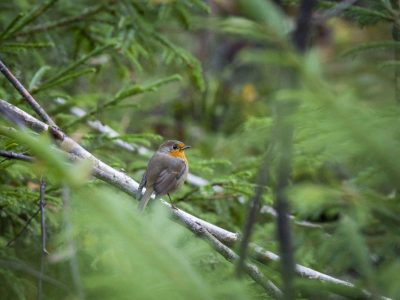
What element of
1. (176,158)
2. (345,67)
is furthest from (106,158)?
(345,67)

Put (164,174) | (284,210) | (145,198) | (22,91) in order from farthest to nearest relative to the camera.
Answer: (164,174) < (145,198) < (22,91) < (284,210)

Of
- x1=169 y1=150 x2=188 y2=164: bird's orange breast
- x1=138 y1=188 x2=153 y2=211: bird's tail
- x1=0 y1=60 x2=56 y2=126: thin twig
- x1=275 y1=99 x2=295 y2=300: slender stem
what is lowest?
x1=169 y1=150 x2=188 y2=164: bird's orange breast

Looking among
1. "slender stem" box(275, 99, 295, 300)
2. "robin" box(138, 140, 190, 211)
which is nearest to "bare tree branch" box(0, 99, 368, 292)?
"robin" box(138, 140, 190, 211)

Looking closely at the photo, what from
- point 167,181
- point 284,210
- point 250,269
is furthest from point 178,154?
point 284,210

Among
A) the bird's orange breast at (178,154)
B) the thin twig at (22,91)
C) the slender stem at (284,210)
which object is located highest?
the slender stem at (284,210)

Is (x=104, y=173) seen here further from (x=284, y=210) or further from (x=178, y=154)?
(x=178, y=154)

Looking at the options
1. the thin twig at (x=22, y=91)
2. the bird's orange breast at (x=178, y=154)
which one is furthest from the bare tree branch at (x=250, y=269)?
the bird's orange breast at (x=178, y=154)

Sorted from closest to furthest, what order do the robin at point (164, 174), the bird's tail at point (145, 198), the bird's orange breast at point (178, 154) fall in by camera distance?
the bird's tail at point (145, 198) → the robin at point (164, 174) → the bird's orange breast at point (178, 154)

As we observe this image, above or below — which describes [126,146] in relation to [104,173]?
below

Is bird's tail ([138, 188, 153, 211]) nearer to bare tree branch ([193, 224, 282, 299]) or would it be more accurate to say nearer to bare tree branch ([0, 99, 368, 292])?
bare tree branch ([0, 99, 368, 292])

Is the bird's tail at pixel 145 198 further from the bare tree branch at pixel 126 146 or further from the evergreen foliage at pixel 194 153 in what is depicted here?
the bare tree branch at pixel 126 146

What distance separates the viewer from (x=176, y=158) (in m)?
5.93

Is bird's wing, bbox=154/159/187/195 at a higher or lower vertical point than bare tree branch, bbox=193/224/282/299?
lower

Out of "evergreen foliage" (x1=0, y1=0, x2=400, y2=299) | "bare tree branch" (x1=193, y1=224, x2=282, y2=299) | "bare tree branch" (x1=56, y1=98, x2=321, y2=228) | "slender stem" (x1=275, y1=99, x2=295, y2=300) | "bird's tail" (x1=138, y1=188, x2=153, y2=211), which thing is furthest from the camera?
"bare tree branch" (x1=56, y1=98, x2=321, y2=228)
